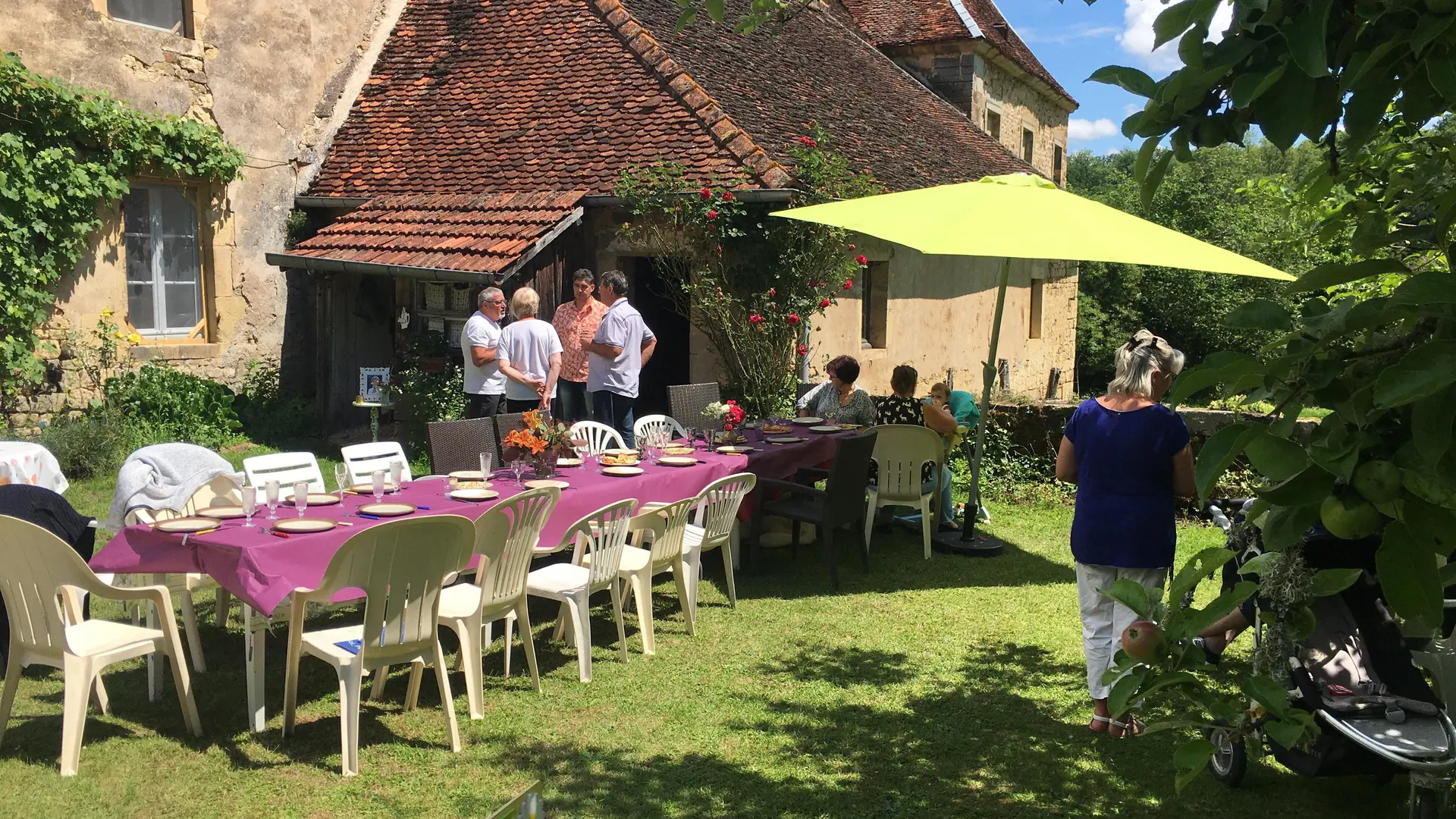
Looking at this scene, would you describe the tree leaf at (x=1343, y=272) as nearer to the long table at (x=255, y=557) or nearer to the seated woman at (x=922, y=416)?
the long table at (x=255, y=557)

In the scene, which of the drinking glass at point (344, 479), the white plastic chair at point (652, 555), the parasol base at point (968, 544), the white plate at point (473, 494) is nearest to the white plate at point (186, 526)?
the drinking glass at point (344, 479)

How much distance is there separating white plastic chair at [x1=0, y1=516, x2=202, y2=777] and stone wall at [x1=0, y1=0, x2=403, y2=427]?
6965 mm

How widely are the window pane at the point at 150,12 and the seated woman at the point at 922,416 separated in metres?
8.53

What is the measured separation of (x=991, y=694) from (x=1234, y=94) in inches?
175

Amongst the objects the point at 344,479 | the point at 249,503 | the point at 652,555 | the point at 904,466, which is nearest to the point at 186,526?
the point at 249,503

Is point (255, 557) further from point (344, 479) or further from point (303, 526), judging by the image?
point (344, 479)

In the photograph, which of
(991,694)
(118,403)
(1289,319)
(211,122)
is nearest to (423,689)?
(991,694)

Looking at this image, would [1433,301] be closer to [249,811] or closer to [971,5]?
[249,811]

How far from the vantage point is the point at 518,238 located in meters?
10.6

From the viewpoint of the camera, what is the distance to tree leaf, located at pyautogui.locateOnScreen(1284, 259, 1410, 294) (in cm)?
141


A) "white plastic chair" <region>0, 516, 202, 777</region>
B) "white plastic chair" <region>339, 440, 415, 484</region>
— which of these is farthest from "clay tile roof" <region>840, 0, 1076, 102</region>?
"white plastic chair" <region>0, 516, 202, 777</region>

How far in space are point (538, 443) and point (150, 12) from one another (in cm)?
811

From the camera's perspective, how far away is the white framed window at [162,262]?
36.9ft

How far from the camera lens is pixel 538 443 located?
20.8ft
